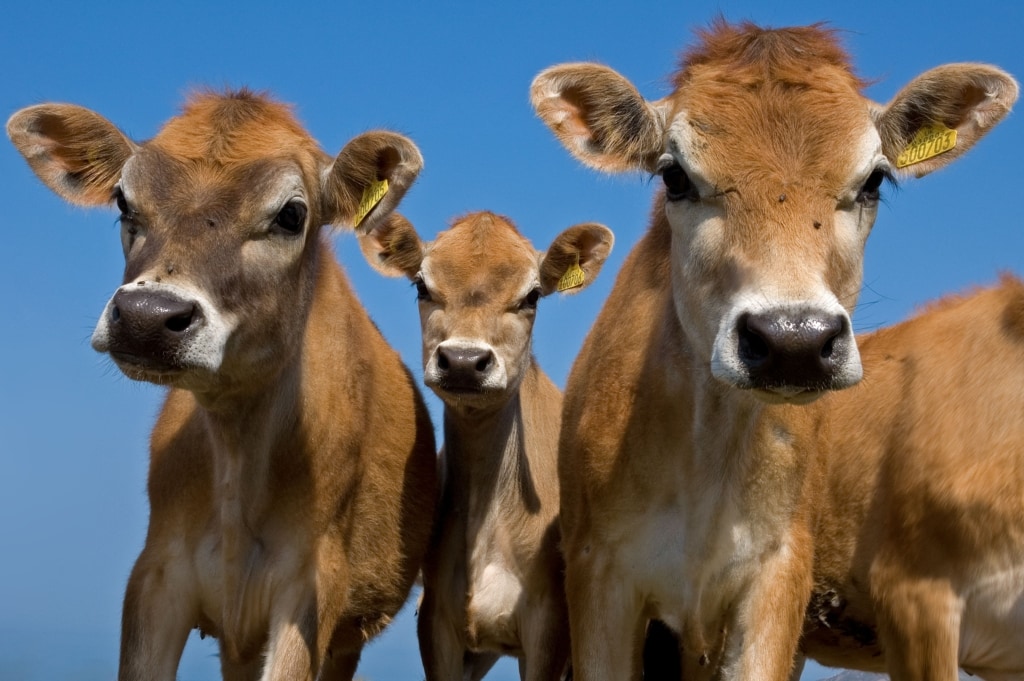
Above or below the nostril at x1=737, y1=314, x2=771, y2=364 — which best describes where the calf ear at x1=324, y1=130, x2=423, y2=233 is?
above

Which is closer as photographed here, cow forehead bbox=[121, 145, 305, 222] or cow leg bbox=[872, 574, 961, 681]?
cow forehead bbox=[121, 145, 305, 222]

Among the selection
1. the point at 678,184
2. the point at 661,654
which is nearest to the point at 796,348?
the point at 678,184

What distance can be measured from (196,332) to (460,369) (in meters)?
3.09

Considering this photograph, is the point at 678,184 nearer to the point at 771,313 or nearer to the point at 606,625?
the point at 771,313

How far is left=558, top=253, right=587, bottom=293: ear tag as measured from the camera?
432 inches

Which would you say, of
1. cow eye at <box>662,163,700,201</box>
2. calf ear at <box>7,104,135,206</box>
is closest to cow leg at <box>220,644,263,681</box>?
calf ear at <box>7,104,135,206</box>

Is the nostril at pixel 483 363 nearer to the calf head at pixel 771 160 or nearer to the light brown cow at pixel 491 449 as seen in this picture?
the light brown cow at pixel 491 449

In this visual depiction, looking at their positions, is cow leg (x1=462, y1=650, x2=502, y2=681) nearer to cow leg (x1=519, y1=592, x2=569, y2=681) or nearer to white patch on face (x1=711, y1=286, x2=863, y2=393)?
cow leg (x1=519, y1=592, x2=569, y2=681)

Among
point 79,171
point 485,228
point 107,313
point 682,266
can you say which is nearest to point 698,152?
point 682,266

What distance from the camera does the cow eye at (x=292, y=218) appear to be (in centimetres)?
723

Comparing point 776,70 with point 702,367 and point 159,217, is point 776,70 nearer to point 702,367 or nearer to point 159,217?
point 702,367

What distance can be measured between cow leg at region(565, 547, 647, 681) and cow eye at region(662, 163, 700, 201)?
192 cm

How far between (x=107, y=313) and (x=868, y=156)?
3580 mm

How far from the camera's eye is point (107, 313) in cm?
622
